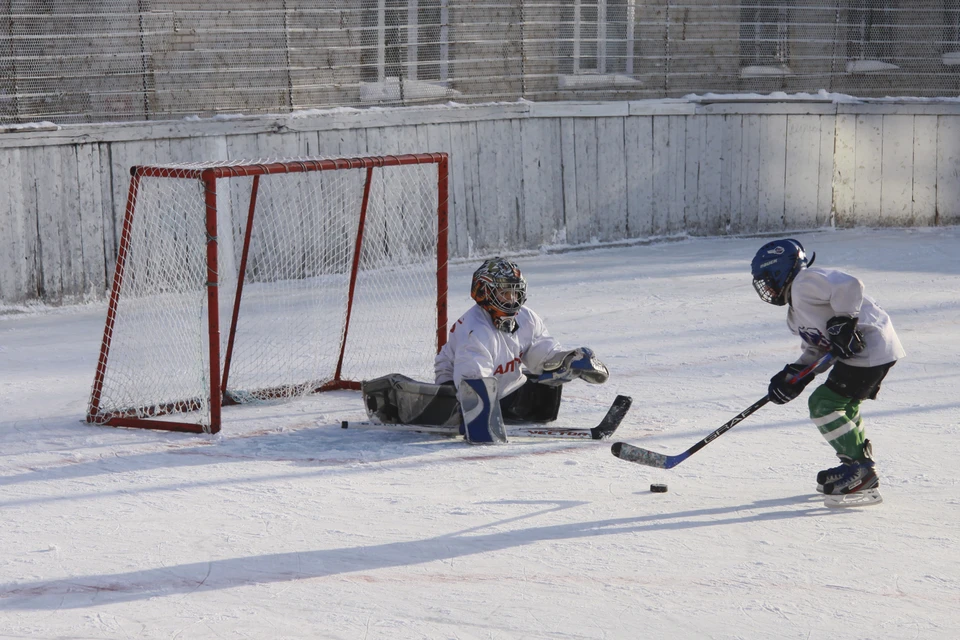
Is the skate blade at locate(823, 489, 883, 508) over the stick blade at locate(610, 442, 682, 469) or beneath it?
beneath

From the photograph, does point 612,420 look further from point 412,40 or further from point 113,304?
point 412,40

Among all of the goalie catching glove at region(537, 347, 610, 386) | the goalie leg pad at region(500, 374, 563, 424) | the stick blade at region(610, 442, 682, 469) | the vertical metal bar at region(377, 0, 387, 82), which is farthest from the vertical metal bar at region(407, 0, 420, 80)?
the stick blade at region(610, 442, 682, 469)

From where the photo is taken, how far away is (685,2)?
1258 cm

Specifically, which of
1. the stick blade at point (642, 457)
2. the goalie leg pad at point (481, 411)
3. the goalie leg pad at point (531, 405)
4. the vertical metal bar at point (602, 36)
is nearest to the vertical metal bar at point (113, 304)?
the goalie leg pad at point (481, 411)

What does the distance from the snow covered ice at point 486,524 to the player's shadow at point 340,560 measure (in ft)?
0.04

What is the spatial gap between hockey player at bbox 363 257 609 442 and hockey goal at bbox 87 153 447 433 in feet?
2.64

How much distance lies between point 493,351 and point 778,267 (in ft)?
4.93

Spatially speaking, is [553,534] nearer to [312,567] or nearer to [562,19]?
[312,567]

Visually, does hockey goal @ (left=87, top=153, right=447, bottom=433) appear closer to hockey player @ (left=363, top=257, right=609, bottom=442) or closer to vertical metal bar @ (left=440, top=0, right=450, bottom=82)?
hockey player @ (left=363, top=257, right=609, bottom=442)

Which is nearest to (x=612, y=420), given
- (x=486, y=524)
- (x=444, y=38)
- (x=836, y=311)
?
(x=486, y=524)

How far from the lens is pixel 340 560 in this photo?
3982 millimetres

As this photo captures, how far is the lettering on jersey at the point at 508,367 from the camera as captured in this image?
5.51 m

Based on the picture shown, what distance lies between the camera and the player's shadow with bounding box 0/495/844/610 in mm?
3705

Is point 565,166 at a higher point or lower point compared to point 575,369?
higher
